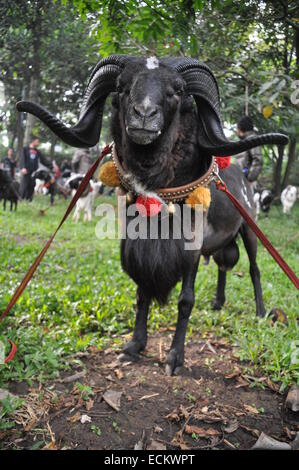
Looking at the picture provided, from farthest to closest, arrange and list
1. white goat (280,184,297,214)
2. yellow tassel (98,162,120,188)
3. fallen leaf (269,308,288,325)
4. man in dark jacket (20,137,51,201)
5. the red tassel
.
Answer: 1. white goat (280,184,297,214)
2. man in dark jacket (20,137,51,201)
3. fallen leaf (269,308,288,325)
4. the red tassel
5. yellow tassel (98,162,120,188)

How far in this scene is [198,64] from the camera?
300cm

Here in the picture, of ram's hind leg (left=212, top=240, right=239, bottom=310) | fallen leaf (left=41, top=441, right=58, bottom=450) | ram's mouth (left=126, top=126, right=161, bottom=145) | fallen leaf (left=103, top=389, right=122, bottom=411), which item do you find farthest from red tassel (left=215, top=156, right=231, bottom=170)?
fallen leaf (left=41, top=441, right=58, bottom=450)

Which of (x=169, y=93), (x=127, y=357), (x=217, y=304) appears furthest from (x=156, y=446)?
(x=217, y=304)

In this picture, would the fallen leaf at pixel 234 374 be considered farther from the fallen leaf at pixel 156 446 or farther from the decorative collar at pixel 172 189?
the decorative collar at pixel 172 189

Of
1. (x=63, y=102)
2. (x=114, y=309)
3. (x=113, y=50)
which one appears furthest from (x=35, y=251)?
(x=113, y=50)

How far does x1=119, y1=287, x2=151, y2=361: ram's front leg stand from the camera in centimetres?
342

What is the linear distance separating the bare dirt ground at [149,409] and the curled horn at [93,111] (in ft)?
5.92

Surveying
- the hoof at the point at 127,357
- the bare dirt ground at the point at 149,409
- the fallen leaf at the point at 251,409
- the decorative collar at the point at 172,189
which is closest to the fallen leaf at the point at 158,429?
the bare dirt ground at the point at 149,409

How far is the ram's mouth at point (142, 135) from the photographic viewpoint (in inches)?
98.1

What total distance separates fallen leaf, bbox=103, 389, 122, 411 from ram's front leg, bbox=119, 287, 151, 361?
51 centimetres

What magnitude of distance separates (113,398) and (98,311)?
4.50ft

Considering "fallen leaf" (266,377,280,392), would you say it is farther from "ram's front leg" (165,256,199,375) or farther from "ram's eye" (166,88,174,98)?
"ram's eye" (166,88,174,98)

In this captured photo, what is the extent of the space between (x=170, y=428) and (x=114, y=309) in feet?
6.23
